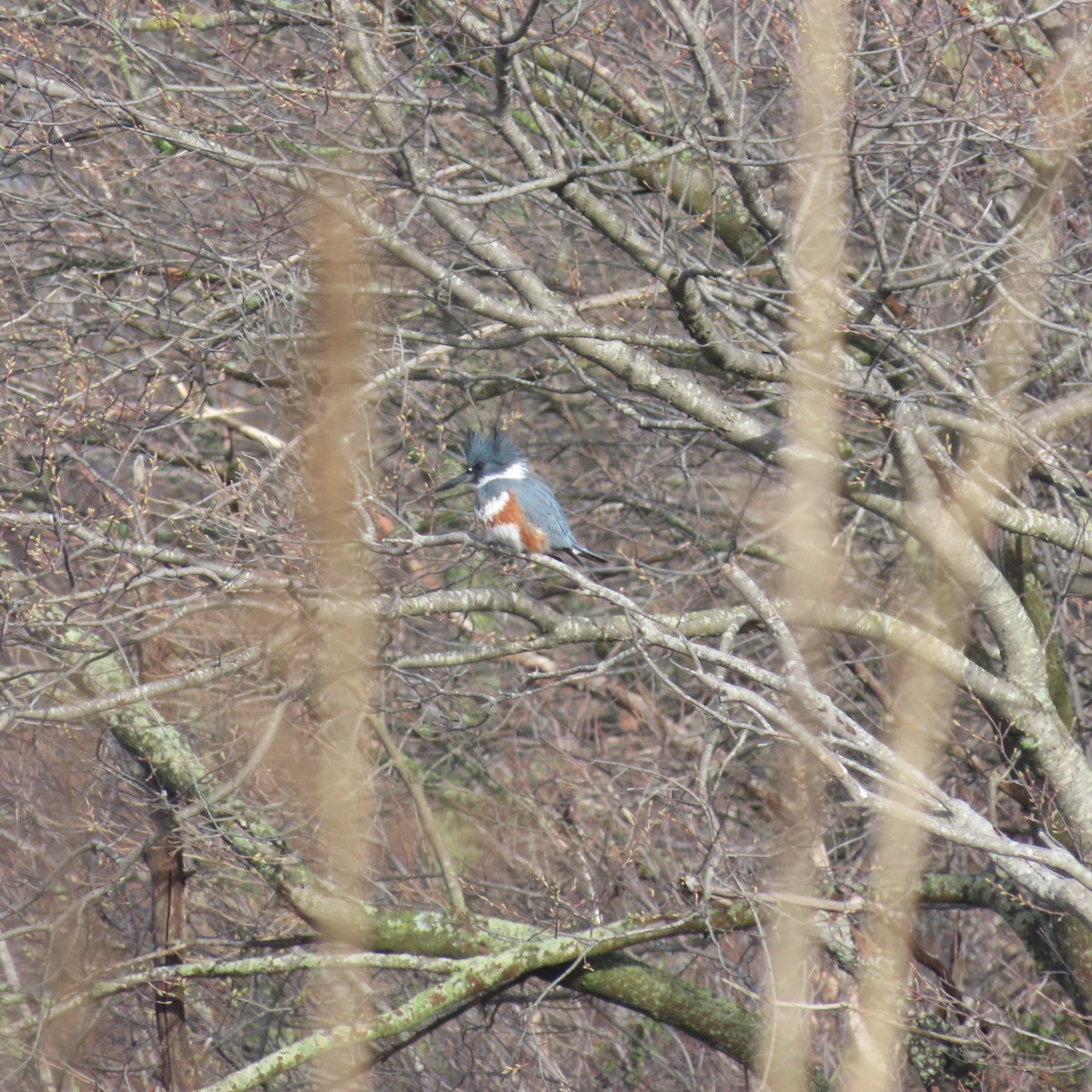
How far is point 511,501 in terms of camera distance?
16.5ft

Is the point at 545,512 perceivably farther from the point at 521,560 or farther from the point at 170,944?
the point at 170,944

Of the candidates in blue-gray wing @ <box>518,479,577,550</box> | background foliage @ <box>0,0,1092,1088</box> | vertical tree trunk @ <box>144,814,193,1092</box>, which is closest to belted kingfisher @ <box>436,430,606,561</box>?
blue-gray wing @ <box>518,479,577,550</box>

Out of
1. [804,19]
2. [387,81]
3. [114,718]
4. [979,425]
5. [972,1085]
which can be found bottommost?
[972,1085]

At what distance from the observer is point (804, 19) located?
3.81 m

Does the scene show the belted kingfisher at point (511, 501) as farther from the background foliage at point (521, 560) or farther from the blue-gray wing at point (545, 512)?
the background foliage at point (521, 560)

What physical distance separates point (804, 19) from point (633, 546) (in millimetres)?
3009

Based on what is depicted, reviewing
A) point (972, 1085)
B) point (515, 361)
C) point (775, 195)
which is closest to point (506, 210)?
point (515, 361)

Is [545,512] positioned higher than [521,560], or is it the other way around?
[545,512]

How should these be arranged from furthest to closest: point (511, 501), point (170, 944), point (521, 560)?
1. point (511, 501)
2. point (170, 944)
3. point (521, 560)

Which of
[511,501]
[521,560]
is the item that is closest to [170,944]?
[521,560]

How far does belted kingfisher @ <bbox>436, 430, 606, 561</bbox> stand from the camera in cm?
498

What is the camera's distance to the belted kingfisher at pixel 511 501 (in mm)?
4977

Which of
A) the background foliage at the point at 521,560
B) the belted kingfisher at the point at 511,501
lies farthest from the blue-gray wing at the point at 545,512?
the background foliage at the point at 521,560

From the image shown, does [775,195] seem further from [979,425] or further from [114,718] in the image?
[114,718]
